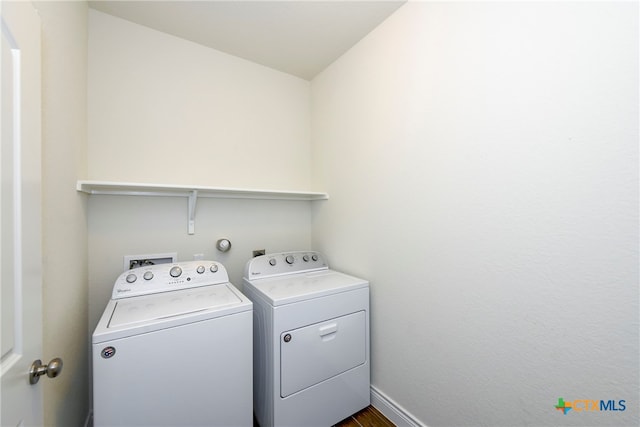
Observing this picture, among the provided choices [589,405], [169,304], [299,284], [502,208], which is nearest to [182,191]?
[169,304]

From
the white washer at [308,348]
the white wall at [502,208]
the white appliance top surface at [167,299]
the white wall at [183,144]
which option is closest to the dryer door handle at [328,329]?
the white washer at [308,348]

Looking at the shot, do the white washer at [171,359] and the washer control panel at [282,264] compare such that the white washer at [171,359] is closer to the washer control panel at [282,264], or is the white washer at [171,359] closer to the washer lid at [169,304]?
the washer lid at [169,304]

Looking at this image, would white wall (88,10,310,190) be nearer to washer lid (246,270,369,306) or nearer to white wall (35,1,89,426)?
white wall (35,1,89,426)

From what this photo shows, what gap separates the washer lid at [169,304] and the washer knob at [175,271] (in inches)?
4.1

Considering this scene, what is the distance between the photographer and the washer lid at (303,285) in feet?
4.66

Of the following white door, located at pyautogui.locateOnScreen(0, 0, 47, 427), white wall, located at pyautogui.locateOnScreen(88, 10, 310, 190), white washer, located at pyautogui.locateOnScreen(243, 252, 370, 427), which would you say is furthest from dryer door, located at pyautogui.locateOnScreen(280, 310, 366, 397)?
white wall, located at pyautogui.locateOnScreen(88, 10, 310, 190)

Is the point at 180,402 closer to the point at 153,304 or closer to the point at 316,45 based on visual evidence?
the point at 153,304

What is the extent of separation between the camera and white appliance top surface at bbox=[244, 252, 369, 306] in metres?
1.43

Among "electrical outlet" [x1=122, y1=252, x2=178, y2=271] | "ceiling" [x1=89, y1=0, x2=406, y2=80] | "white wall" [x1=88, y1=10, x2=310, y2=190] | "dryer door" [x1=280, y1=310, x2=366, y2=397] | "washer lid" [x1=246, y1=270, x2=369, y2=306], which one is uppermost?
"ceiling" [x1=89, y1=0, x2=406, y2=80]

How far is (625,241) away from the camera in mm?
812

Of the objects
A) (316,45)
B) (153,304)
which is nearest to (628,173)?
(316,45)

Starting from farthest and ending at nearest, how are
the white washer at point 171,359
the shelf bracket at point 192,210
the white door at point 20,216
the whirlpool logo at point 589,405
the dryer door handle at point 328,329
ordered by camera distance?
1. the shelf bracket at point 192,210
2. the dryer door handle at point 328,329
3. the white washer at point 171,359
4. the whirlpool logo at point 589,405
5. the white door at point 20,216

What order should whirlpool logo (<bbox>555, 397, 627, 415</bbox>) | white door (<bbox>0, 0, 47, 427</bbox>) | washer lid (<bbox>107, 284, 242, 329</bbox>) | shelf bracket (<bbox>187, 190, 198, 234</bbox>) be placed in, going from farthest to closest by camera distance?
shelf bracket (<bbox>187, 190, 198, 234</bbox>), washer lid (<bbox>107, 284, 242, 329</bbox>), whirlpool logo (<bbox>555, 397, 627, 415</bbox>), white door (<bbox>0, 0, 47, 427</bbox>)

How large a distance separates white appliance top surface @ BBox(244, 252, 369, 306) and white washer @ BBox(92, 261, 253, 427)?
19 centimetres
